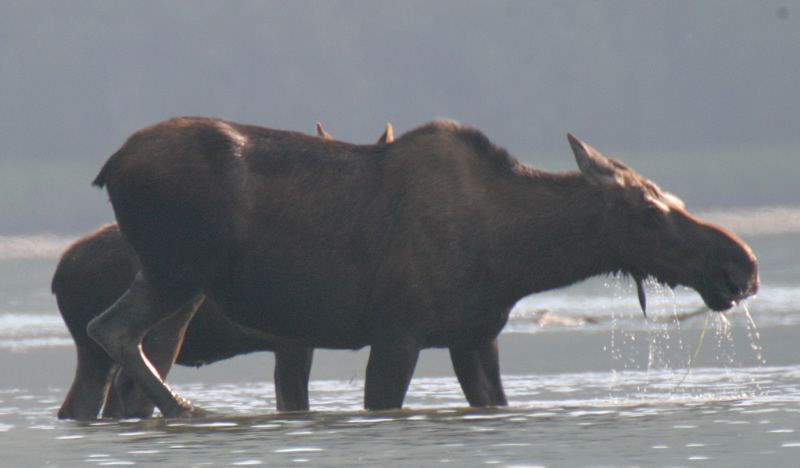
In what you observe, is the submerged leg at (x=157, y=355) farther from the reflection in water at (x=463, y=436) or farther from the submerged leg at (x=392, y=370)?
the submerged leg at (x=392, y=370)

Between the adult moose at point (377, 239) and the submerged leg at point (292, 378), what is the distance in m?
1.18

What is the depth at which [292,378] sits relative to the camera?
940 centimetres

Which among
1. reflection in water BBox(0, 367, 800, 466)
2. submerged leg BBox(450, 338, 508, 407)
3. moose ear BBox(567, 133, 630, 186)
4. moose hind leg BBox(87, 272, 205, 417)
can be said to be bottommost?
reflection in water BBox(0, 367, 800, 466)

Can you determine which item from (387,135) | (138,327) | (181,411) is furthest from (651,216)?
(138,327)

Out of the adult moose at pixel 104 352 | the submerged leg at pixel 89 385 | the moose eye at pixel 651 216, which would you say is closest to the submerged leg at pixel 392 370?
the adult moose at pixel 104 352

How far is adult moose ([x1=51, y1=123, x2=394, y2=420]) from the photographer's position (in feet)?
30.0

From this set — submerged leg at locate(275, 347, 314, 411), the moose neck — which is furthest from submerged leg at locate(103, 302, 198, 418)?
the moose neck

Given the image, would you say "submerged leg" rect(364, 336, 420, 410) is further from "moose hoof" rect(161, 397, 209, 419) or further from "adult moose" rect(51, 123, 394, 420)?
"adult moose" rect(51, 123, 394, 420)

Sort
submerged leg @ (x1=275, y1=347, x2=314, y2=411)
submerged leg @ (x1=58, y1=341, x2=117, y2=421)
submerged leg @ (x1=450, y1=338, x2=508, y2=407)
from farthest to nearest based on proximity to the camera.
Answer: submerged leg @ (x1=275, y1=347, x2=314, y2=411) < submerged leg @ (x1=58, y1=341, x2=117, y2=421) < submerged leg @ (x1=450, y1=338, x2=508, y2=407)

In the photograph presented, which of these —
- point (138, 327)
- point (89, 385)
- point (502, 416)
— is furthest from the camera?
point (89, 385)

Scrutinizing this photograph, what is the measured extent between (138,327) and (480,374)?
2.16 metres

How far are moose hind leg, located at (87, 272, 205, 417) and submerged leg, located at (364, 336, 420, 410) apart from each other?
1.19 metres

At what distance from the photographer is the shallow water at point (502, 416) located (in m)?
5.98

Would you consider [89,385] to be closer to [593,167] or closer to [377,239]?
[377,239]
